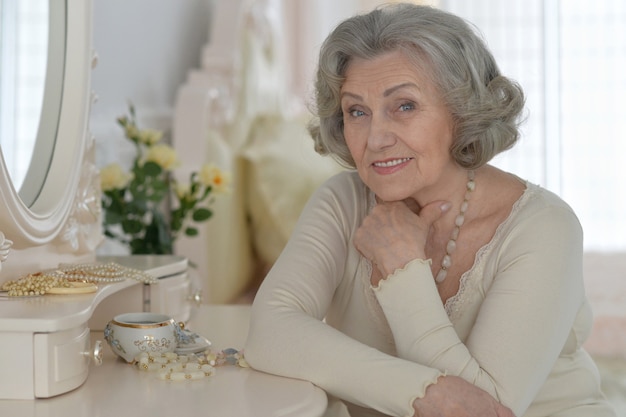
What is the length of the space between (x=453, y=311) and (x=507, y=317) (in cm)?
15

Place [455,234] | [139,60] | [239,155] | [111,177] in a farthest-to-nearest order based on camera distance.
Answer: [239,155] → [139,60] → [111,177] → [455,234]

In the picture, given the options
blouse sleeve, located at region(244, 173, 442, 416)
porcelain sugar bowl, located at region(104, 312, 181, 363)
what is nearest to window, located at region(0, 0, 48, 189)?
porcelain sugar bowl, located at region(104, 312, 181, 363)

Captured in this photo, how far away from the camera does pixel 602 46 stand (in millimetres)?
4801

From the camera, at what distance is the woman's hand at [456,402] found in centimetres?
106

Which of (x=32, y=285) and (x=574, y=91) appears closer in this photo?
(x=32, y=285)

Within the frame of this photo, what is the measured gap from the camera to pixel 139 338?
3.93 ft

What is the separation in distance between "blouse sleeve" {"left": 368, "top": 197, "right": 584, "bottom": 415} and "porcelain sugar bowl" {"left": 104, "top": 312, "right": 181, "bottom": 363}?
0.32 meters

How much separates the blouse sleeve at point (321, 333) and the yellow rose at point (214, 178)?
0.69 meters

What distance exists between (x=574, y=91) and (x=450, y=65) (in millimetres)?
3822

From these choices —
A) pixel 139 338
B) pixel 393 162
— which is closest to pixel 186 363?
pixel 139 338

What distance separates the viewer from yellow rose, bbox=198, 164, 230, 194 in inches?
82.6

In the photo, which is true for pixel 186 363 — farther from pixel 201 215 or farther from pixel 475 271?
pixel 201 215

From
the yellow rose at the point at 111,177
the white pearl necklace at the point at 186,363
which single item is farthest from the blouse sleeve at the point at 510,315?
the yellow rose at the point at 111,177

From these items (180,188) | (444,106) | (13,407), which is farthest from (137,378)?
(180,188)
